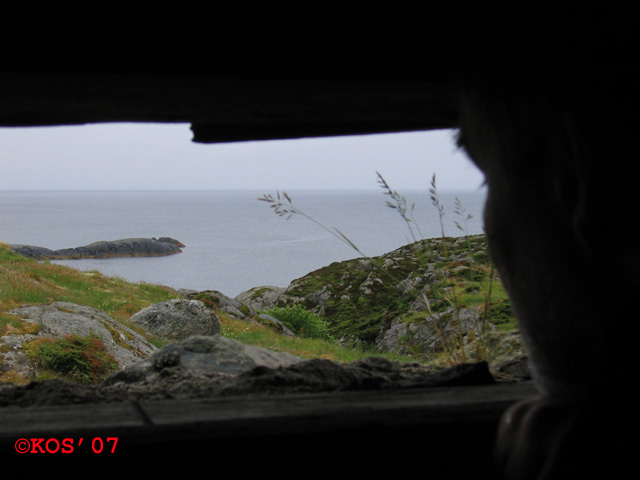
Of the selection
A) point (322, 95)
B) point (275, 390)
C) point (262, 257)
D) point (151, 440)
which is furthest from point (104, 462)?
point (262, 257)

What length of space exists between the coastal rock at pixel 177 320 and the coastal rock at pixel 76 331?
2.03 m

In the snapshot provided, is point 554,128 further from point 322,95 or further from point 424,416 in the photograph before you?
point 424,416

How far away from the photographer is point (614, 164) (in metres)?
1.29

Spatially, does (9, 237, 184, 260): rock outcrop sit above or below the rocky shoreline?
above

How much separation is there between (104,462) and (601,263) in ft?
4.60

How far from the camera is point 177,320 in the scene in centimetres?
1492

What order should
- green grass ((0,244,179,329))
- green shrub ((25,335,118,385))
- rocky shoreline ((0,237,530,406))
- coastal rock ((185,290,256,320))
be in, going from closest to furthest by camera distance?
rocky shoreline ((0,237,530,406)) < green shrub ((25,335,118,385)) < green grass ((0,244,179,329)) < coastal rock ((185,290,256,320))

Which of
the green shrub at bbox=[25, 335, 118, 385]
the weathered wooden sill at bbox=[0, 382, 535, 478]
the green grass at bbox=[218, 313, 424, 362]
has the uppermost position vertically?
the weathered wooden sill at bbox=[0, 382, 535, 478]

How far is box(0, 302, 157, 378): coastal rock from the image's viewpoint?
1005cm

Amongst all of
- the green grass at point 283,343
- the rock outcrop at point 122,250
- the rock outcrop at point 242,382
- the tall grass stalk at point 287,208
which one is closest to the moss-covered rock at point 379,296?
the green grass at point 283,343

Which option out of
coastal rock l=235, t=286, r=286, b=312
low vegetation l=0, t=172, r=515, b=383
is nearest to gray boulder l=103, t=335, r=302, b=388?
low vegetation l=0, t=172, r=515, b=383

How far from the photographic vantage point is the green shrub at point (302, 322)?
18.1m

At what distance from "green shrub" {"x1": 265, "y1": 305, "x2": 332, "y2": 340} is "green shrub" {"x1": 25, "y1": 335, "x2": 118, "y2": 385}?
8368 mm

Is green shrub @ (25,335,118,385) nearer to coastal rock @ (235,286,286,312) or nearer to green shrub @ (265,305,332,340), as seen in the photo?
green shrub @ (265,305,332,340)
